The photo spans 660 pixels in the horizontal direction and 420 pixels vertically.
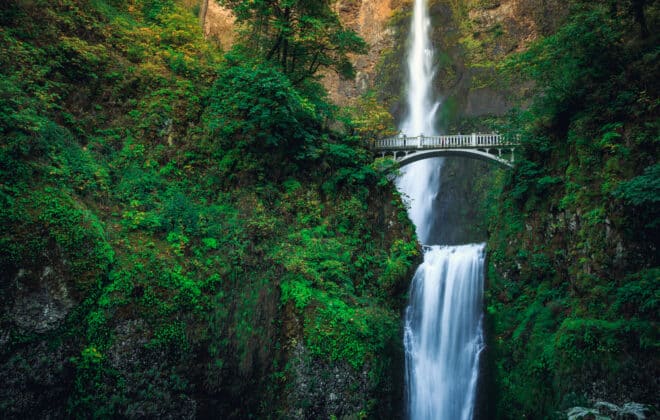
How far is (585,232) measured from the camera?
401 inches

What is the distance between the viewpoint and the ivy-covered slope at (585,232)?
322 inches

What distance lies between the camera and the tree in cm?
1386

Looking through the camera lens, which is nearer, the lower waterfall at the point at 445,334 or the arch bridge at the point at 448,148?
the lower waterfall at the point at 445,334

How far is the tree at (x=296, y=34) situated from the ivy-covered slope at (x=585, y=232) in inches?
260

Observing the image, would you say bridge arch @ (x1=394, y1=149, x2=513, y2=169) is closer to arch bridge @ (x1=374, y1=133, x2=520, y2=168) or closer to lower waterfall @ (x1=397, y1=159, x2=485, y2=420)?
arch bridge @ (x1=374, y1=133, x2=520, y2=168)

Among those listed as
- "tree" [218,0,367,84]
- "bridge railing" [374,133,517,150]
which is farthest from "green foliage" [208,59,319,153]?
"bridge railing" [374,133,517,150]

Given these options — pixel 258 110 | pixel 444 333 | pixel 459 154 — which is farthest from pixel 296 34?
pixel 444 333

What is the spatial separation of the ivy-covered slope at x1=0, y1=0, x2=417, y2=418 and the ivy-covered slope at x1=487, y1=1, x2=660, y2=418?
3.77m

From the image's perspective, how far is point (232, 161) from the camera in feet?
42.3

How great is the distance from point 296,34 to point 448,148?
862 centimetres

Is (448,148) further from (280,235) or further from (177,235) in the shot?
(177,235)

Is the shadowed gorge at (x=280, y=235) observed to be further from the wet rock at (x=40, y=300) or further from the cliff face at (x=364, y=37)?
the cliff face at (x=364, y=37)

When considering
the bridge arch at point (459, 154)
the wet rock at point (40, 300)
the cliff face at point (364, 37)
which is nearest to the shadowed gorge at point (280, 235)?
the wet rock at point (40, 300)

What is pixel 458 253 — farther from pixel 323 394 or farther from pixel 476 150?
pixel 323 394
